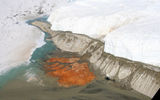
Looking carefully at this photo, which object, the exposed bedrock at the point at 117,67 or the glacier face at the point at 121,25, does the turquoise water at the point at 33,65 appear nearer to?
the exposed bedrock at the point at 117,67

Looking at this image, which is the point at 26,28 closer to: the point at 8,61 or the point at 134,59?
the point at 8,61

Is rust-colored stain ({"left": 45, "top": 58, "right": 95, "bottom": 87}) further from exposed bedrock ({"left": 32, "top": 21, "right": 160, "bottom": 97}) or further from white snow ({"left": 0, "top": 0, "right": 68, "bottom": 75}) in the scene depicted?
white snow ({"left": 0, "top": 0, "right": 68, "bottom": 75})

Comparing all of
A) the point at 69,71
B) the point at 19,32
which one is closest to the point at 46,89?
the point at 69,71

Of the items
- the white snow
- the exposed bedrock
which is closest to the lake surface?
the exposed bedrock

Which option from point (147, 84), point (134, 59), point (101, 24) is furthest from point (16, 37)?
point (147, 84)

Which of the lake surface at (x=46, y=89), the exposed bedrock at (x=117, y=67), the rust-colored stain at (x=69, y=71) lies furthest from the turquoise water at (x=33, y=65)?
the exposed bedrock at (x=117, y=67)

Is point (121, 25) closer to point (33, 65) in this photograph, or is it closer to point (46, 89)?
point (33, 65)
